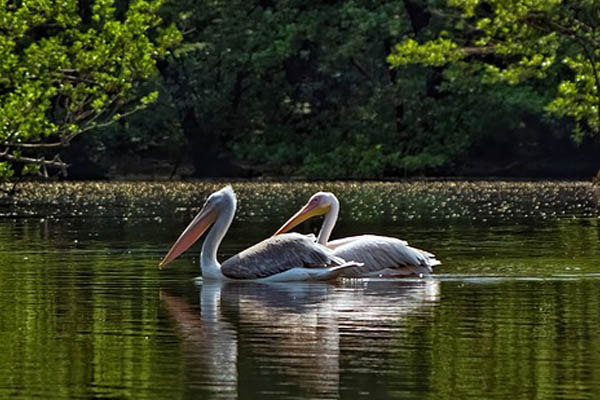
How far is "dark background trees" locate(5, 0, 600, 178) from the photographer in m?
57.5

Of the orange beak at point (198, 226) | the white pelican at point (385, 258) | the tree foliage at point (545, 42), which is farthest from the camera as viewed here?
the tree foliage at point (545, 42)

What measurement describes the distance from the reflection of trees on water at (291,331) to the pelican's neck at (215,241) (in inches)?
15.1

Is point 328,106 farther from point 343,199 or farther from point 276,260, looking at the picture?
point 276,260

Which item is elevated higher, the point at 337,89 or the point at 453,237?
the point at 337,89

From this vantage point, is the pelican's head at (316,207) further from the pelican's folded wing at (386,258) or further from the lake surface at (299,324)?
the pelican's folded wing at (386,258)

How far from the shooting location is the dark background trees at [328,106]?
5753 cm

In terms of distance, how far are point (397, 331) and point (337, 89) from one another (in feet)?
165

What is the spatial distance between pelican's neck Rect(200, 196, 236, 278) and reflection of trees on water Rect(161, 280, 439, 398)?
38 centimetres

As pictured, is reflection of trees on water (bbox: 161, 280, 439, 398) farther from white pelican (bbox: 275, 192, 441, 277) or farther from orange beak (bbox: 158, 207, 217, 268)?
orange beak (bbox: 158, 207, 217, 268)

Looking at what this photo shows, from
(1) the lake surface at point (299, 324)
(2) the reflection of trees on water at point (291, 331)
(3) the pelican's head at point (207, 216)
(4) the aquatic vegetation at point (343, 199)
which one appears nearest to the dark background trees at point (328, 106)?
(4) the aquatic vegetation at point (343, 199)

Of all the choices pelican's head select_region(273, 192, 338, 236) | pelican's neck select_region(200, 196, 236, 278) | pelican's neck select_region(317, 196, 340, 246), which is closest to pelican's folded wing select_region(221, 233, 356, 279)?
pelican's neck select_region(200, 196, 236, 278)

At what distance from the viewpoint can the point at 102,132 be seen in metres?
59.9

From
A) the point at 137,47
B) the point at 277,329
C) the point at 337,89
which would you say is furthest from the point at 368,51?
the point at 277,329

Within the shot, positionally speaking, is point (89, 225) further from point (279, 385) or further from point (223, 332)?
point (279, 385)
